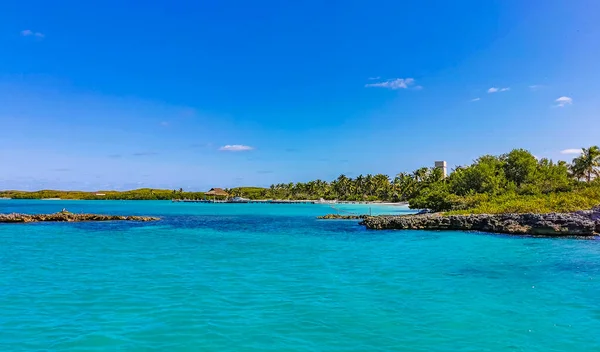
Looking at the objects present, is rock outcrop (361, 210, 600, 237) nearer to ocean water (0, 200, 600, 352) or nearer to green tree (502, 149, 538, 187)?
ocean water (0, 200, 600, 352)

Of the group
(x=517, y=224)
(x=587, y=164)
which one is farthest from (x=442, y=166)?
(x=517, y=224)

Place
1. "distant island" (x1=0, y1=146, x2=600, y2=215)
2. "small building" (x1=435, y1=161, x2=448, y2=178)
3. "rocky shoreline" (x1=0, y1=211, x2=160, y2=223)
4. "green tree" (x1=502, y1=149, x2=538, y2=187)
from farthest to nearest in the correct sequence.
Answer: "small building" (x1=435, y1=161, x2=448, y2=178) < "green tree" (x1=502, y1=149, x2=538, y2=187) < "rocky shoreline" (x1=0, y1=211, x2=160, y2=223) < "distant island" (x1=0, y1=146, x2=600, y2=215)

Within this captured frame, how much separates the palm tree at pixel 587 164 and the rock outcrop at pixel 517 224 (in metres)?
46.3

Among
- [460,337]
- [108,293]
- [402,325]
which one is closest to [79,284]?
[108,293]

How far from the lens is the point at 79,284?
16031mm

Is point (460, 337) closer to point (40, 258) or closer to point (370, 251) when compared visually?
point (370, 251)

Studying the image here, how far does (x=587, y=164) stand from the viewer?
73.5 m

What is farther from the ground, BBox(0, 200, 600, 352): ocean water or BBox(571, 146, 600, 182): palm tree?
BBox(571, 146, 600, 182): palm tree

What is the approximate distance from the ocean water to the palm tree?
194ft

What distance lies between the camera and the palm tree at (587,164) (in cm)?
7275

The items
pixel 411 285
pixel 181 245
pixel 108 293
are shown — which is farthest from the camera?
pixel 181 245

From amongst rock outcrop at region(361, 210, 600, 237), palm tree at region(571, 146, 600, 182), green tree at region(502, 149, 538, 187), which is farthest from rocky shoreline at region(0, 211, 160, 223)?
palm tree at region(571, 146, 600, 182)

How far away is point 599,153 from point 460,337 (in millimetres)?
79344

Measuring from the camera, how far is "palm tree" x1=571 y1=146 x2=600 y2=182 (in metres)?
72.8
